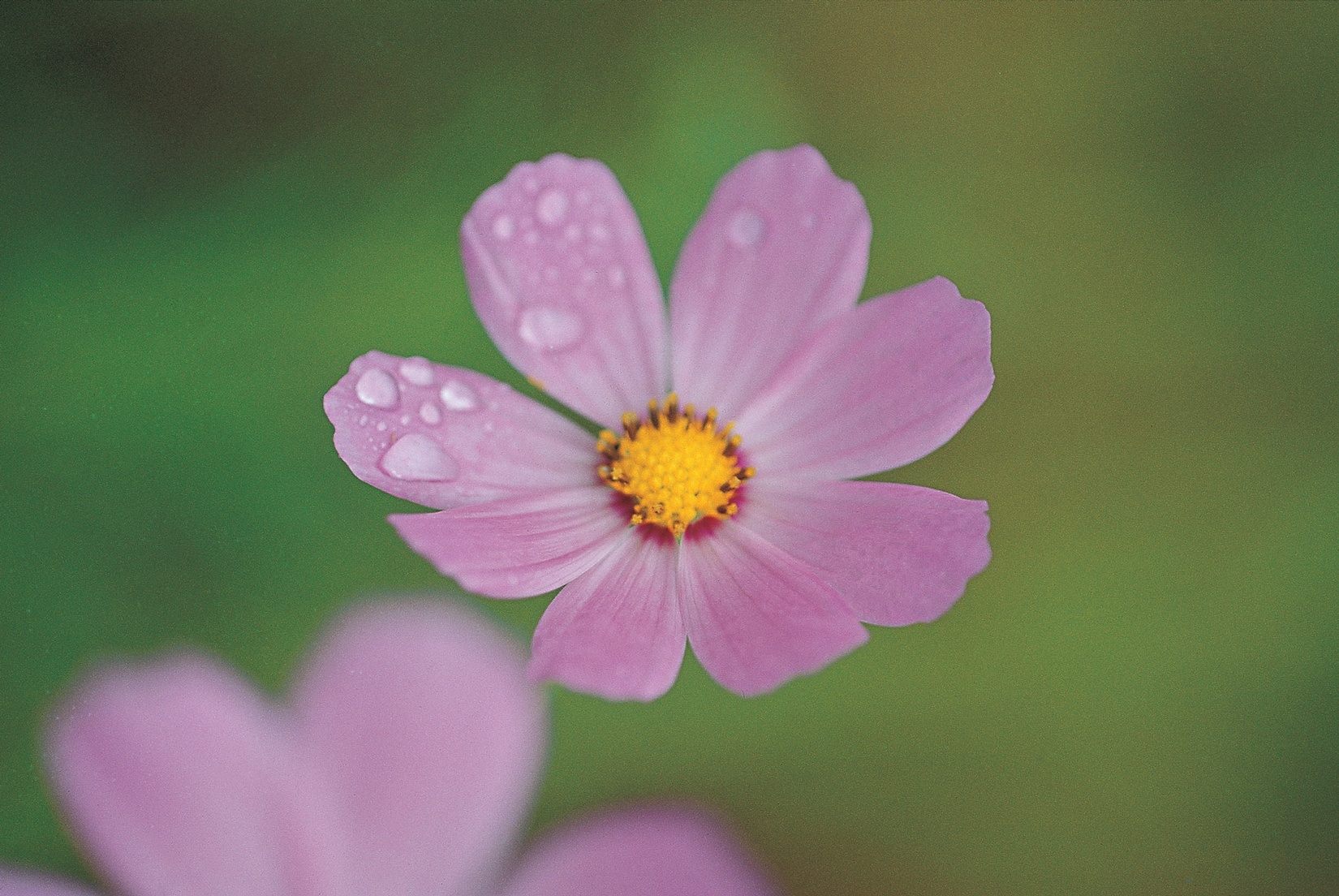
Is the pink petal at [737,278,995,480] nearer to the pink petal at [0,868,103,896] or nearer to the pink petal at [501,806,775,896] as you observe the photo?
the pink petal at [501,806,775,896]

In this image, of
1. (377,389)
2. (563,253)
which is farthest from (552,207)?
(377,389)

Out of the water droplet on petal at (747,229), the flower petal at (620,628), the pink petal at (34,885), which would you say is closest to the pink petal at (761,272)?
the water droplet on petal at (747,229)

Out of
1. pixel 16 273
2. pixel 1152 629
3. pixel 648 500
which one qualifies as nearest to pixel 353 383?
pixel 648 500

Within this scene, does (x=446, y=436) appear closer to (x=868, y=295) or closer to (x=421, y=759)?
(x=421, y=759)

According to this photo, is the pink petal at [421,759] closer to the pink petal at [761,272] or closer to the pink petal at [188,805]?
the pink petal at [188,805]

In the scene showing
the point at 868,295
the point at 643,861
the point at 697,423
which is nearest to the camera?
the point at 643,861
